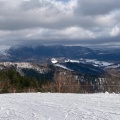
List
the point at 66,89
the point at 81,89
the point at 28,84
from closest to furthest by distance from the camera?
the point at 66,89
the point at 81,89
the point at 28,84

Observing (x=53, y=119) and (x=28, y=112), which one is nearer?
(x=53, y=119)

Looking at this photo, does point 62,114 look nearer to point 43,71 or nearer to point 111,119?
point 111,119

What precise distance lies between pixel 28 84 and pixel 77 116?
161 feet

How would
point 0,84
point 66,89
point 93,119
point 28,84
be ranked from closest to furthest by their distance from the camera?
point 93,119 < point 66,89 < point 0,84 < point 28,84

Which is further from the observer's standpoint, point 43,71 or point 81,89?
point 43,71

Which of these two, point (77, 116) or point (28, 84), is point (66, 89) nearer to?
point (77, 116)

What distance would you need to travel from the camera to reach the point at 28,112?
12023 mm

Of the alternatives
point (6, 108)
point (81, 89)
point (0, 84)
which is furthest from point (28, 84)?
point (6, 108)

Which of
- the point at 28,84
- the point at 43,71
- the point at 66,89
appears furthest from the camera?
the point at 43,71

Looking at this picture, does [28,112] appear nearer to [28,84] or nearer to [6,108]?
[6,108]

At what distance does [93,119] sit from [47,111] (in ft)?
7.86

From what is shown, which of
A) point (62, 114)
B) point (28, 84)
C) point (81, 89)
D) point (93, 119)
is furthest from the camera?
point (28, 84)

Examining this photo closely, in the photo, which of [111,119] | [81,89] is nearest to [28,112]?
[111,119]

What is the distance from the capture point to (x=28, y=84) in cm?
5978
